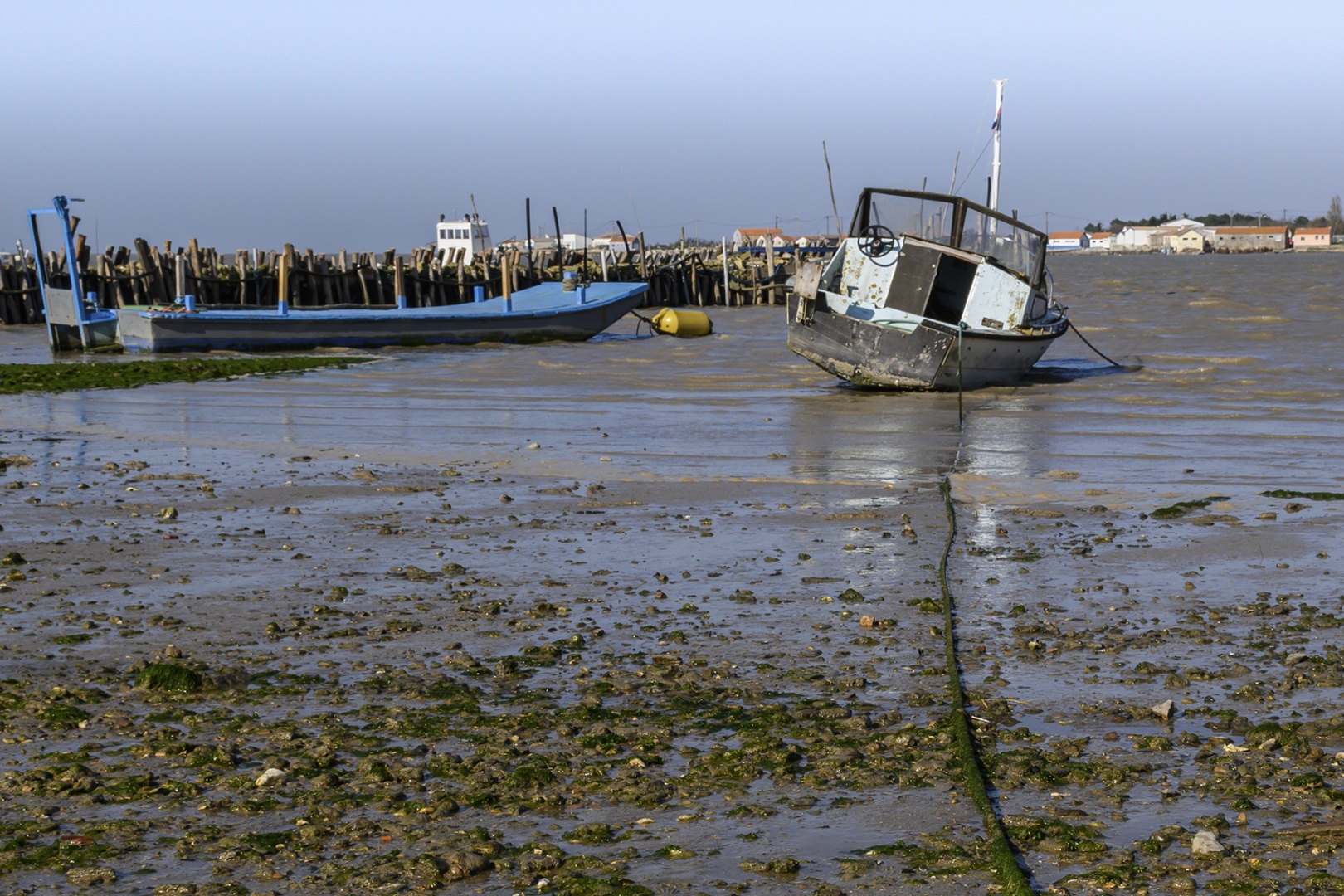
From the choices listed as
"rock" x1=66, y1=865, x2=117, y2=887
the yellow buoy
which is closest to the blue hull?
the yellow buoy

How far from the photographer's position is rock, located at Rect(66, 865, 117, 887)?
398 cm

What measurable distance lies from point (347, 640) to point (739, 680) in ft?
6.35

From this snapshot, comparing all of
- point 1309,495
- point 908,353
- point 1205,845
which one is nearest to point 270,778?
point 1205,845

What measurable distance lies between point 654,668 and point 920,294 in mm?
15029

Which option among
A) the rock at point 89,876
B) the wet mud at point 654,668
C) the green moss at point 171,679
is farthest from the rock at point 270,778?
the green moss at point 171,679

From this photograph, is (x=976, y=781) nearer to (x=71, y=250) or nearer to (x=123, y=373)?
(x=123, y=373)

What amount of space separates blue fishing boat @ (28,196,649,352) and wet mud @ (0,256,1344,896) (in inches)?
623

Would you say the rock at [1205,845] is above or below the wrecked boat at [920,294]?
below

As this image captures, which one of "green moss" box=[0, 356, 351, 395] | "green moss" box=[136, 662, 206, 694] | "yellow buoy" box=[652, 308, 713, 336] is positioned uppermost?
"green moss" box=[0, 356, 351, 395]

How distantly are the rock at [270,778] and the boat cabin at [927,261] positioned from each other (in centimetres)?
1647

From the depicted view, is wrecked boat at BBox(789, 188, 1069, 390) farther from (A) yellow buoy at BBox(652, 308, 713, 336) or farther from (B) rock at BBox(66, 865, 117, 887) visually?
(B) rock at BBox(66, 865, 117, 887)

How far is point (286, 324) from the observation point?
30.0 metres

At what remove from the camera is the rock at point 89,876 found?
3.98 m

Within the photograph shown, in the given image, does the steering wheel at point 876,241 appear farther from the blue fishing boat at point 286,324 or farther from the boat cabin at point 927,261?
the blue fishing boat at point 286,324
